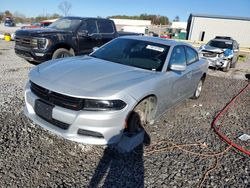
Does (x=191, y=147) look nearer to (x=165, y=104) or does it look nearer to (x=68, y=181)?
(x=165, y=104)

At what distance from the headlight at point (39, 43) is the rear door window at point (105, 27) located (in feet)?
7.99

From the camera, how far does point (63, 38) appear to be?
23.8ft

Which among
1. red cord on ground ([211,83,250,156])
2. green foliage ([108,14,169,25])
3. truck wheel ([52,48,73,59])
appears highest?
green foliage ([108,14,169,25])

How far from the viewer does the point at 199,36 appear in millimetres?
32875

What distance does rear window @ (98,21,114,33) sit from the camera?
8539 millimetres

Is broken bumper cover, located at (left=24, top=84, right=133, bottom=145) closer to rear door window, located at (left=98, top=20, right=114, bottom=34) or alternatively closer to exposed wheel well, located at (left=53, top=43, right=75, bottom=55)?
exposed wheel well, located at (left=53, top=43, right=75, bottom=55)

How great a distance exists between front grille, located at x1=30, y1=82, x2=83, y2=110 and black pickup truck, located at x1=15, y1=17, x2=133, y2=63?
4347 mm

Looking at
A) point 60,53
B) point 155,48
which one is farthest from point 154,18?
point 155,48

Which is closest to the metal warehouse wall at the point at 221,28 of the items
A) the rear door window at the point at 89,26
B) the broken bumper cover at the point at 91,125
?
the rear door window at the point at 89,26

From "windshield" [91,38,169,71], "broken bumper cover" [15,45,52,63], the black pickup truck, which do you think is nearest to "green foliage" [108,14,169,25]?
the black pickup truck

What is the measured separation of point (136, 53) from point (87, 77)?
4.48ft

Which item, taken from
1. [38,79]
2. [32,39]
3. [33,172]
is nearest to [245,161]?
[33,172]

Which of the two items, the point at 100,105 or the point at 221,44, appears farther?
the point at 221,44

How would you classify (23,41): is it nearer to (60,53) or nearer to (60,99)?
(60,53)
